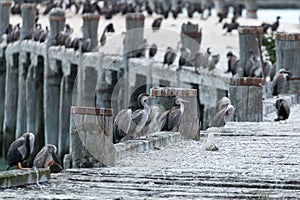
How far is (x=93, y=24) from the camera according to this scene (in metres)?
26.4

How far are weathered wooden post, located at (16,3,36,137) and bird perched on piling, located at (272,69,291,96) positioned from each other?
1063 cm

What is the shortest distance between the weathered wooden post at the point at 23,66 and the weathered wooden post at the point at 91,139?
17.5m

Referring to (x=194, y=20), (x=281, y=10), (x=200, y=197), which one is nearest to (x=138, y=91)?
(x=200, y=197)

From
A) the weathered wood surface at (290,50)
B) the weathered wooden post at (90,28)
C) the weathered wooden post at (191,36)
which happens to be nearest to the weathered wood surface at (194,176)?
the weathered wood surface at (290,50)

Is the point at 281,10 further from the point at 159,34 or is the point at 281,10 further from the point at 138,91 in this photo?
the point at 138,91

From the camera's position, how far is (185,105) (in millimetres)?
13078

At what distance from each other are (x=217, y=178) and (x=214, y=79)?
11639 mm

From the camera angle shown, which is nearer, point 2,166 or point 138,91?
point 138,91

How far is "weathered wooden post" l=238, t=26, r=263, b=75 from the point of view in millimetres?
20119

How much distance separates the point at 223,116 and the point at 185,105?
4.00 ft

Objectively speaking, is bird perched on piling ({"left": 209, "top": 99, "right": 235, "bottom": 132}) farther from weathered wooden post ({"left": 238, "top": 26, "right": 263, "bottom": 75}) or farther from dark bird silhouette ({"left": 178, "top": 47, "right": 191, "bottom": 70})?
dark bird silhouette ({"left": 178, "top": 47, "right": 191, "bottom": 70})

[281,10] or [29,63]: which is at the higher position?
[281,10]

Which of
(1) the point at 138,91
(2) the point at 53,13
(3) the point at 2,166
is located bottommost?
(3) the point at 2,166

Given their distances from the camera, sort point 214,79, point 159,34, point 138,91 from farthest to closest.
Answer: point 159,34, point 138,91, point 214,79
